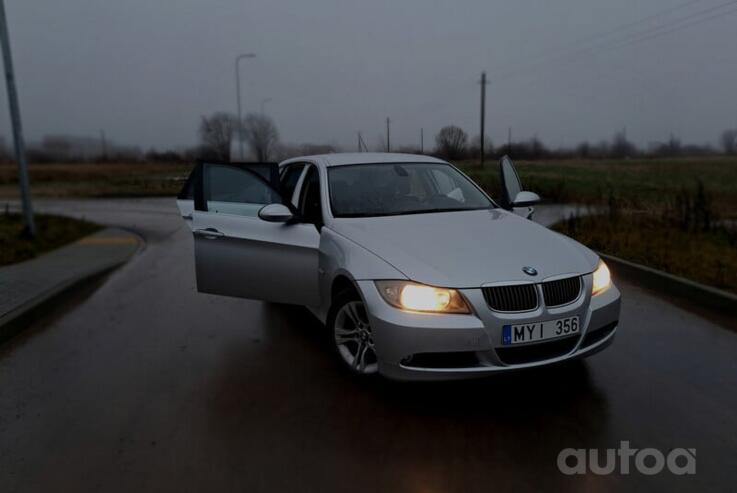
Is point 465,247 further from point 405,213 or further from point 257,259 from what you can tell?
point 257,259

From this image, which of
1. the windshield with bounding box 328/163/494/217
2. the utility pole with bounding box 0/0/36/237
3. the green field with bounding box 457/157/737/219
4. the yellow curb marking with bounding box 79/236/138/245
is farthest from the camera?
the green field with bounding box 457/157/737/219

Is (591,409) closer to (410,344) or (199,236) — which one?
(410,344)

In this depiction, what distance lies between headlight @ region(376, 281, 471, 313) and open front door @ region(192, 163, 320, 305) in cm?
112

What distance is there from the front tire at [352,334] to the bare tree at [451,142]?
550cm

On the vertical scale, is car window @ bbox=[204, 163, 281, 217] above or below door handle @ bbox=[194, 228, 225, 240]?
above

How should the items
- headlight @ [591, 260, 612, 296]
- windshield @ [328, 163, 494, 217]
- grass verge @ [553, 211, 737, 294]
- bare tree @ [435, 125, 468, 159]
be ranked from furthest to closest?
bare tree @ [435, 125, 468, 159]
grass verge @ [553, 211, 737, 294]
windshield @ [328, 163, 494, 217]
headlight @ [591, 260, 612, 296]

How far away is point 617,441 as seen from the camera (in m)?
3.18

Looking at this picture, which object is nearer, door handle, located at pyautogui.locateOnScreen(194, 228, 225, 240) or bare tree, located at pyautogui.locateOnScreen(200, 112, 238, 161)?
door handle, located at pyautogui.locateOnScreen(194, 228, 225, 240)

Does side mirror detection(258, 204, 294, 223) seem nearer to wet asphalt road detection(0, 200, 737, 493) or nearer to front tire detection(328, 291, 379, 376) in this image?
front tire detection(328, 291, 379, 376)

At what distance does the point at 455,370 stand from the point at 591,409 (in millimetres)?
933

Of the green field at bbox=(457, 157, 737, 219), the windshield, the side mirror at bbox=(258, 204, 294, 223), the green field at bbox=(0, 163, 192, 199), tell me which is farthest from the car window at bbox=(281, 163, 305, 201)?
the green field at bbox=(0, 163, 192, 199)

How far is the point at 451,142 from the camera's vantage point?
9336 millimetres

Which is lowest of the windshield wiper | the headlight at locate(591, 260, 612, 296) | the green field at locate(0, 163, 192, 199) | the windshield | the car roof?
the green field at locate(0, 163, 192, 199)

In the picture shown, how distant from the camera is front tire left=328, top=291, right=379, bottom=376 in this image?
3826mm
